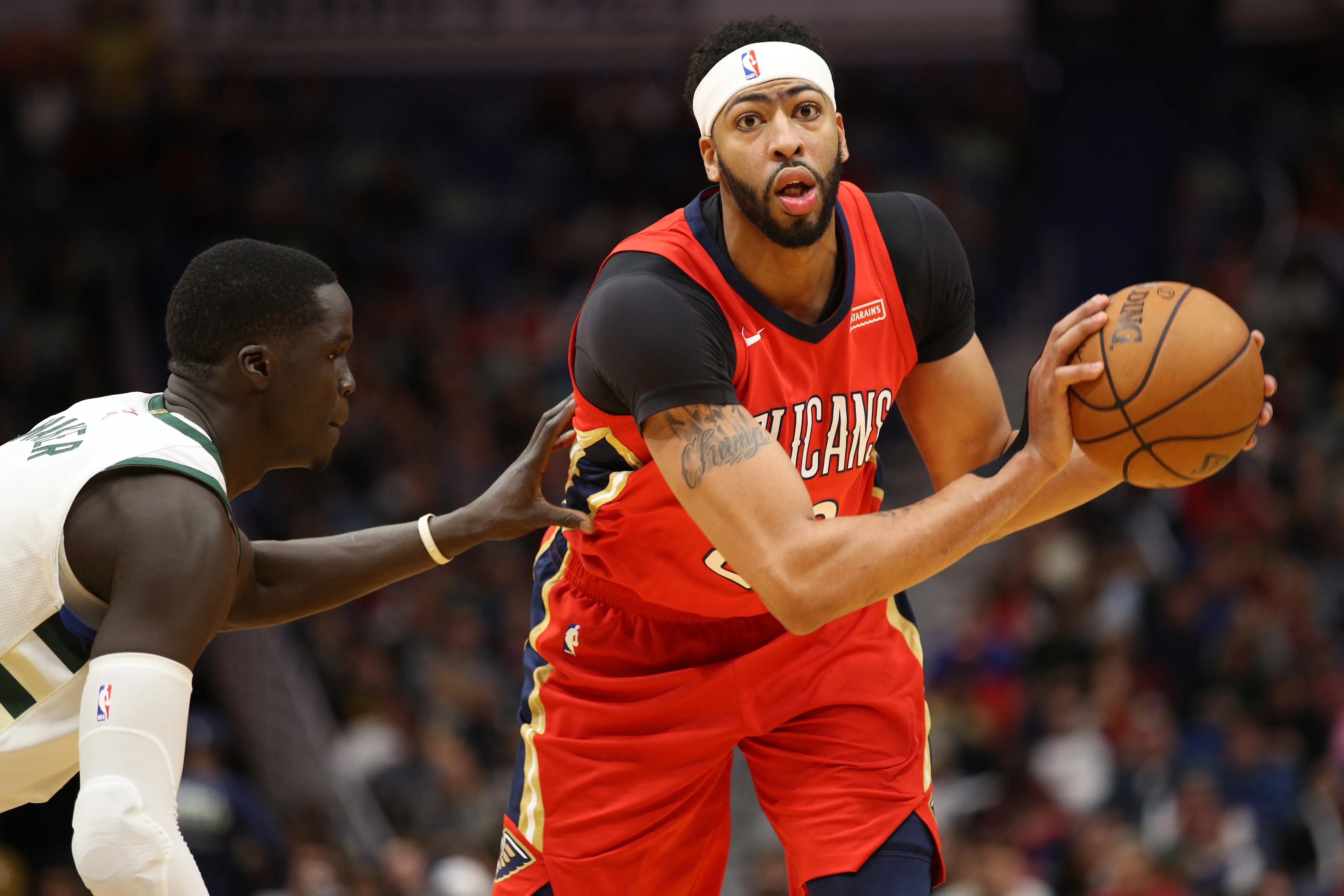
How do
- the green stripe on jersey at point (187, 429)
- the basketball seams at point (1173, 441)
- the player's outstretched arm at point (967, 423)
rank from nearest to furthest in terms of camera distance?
the green stripe on jersey at point (187, 429)
the basketball seams at point (1173, 441)
the player's outstretched arm at point (967, 423)

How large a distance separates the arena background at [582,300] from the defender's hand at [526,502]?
4220 millimetres

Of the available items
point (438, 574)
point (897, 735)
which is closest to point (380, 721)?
point (438, 574)

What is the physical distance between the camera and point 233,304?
10.6 feet

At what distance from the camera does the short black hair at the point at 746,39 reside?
3.78 m

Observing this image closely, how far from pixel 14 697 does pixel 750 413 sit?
1672 mm


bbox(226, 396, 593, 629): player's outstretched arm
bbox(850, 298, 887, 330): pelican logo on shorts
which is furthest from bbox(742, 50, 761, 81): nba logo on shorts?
bbox(226, 396, 593, 629): player's outstretched arm

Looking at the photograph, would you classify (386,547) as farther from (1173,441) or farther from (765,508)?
(1173,441)

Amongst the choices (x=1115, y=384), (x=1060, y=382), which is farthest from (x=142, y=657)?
(x=1115, y=384)

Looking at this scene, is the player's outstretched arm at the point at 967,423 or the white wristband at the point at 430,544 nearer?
the player's outstretched arm at the point at 967,423

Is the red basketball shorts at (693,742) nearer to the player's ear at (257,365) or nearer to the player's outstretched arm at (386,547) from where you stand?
the player's outstretched arm at (386,547)

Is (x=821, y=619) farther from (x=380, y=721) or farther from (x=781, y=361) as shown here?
(x=380, y=721)

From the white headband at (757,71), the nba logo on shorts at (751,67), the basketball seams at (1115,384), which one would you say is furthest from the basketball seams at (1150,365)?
the nba logo on shorts at (751,67)

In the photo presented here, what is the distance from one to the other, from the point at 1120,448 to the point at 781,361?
0.80 meters

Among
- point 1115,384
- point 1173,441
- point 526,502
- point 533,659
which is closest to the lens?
point 1115,384
